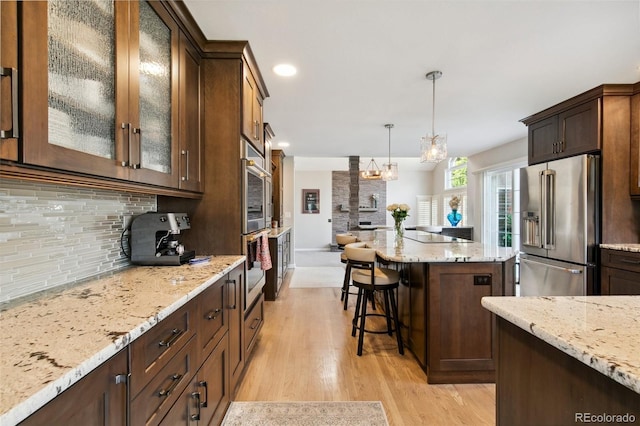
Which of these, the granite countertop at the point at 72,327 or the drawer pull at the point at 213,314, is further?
the drawer pull at the point at 213,314

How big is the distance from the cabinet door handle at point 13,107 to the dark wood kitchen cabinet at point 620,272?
3.93 m

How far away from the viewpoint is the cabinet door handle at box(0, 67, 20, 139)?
2.40 ft

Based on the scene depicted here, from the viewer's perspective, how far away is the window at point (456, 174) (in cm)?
793

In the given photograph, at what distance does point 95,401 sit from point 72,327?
25cm

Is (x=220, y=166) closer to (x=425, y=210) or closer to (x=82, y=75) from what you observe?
(x=82, y=75)

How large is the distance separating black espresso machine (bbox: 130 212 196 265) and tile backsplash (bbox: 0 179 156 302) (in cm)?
8

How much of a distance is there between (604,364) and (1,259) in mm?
1760

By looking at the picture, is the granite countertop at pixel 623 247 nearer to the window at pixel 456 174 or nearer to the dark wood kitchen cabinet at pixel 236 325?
the dark wood kitchen cabinet at pixel 236 325

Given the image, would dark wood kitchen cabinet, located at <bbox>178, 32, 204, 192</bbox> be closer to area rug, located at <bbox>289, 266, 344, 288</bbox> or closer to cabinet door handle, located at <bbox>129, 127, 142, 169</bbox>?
cabinet door handle, located at <bbox>129, 127, 142, 169</bbox>

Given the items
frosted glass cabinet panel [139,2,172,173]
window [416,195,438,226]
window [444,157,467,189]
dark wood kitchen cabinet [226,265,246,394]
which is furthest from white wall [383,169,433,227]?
frosted glass cabinet panel [139,2,172,173]

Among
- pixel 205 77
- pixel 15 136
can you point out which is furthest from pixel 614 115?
pixel 15 136

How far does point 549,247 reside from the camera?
323 centimetres

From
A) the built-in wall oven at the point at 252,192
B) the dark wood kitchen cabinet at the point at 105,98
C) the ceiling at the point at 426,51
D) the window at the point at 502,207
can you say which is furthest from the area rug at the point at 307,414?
the window at the point at 502,207

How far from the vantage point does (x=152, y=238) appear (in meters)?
1.70
